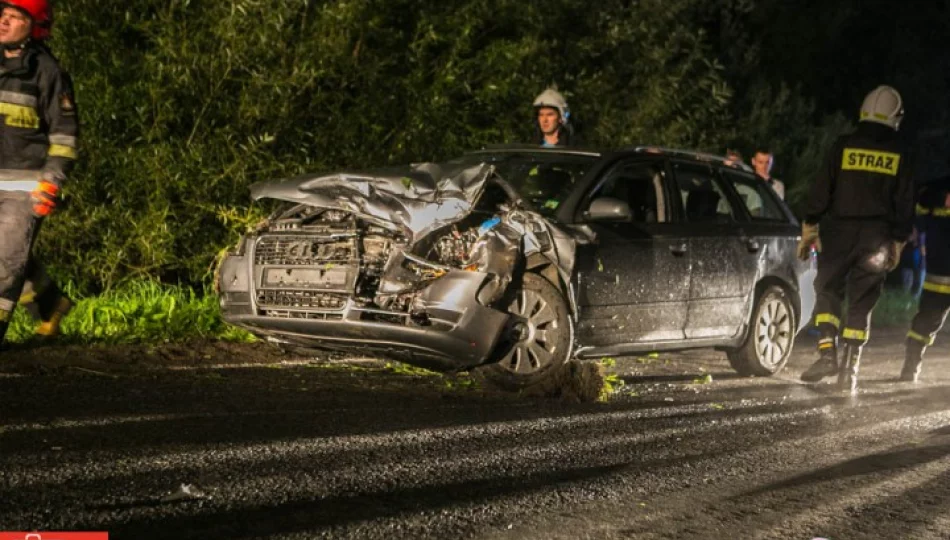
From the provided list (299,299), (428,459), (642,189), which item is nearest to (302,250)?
(299,299)

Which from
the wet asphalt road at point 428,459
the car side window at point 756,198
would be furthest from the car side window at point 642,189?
the wet asphalt road at point 428,459

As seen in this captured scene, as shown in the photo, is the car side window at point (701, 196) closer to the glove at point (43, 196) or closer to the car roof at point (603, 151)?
the car roof at point (603, 151)

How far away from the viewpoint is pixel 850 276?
1016 centimetres

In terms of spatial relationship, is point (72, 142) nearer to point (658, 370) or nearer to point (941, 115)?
point (658, 370)

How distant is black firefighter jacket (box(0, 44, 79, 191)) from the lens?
298 inches

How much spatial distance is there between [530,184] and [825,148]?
40.0ft

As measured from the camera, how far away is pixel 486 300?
7.73 metres

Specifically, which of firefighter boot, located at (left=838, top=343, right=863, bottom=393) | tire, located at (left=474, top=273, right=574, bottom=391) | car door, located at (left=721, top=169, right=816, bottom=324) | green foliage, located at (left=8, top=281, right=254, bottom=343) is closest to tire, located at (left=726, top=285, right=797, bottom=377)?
car door, located at (left=721, top=169, right=816, bottom=324)

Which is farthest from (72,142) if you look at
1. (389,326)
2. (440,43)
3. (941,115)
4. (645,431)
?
(941,115)

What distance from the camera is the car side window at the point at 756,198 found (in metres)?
10.5

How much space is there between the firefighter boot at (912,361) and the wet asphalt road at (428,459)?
1.91 meters

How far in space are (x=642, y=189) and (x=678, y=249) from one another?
52cm

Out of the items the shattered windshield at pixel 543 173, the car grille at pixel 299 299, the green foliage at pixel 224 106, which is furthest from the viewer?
the green foliage at pixel 224 106

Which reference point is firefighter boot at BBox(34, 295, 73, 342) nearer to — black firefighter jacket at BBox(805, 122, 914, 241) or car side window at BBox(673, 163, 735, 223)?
car side window at BBox(673, 163, 735, 223)
